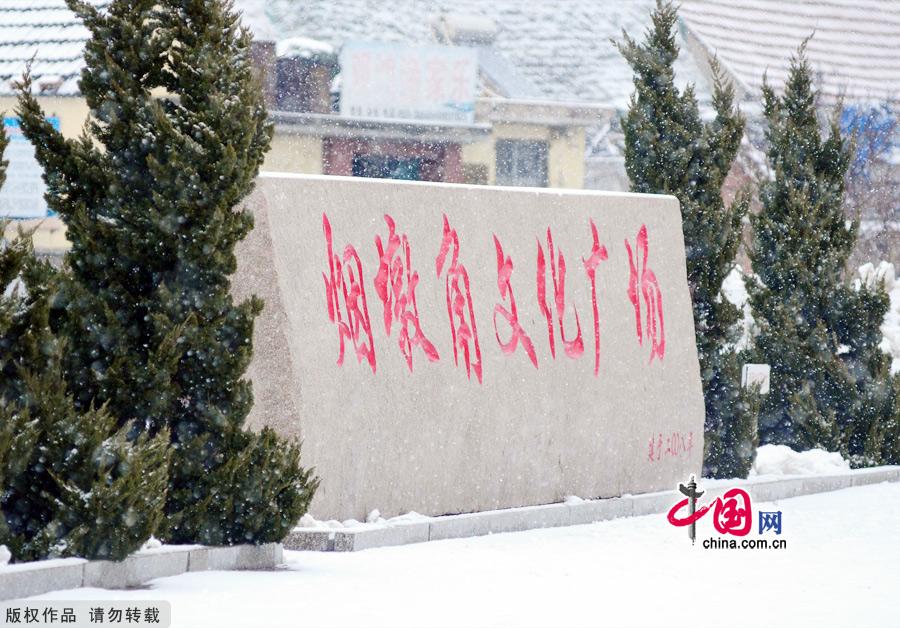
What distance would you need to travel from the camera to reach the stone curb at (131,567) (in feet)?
31.6

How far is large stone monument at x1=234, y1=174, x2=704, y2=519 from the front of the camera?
13.3 metres

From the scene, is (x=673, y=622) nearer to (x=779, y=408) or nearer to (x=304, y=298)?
(x=304, y=298)

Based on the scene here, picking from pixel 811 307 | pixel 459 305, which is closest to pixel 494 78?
pixel 811 307

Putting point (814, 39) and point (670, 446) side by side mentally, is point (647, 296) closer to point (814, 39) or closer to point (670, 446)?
point (670, 446)

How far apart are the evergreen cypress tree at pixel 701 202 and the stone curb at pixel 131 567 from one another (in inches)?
333

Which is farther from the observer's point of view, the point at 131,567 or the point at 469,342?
the point at 469,342

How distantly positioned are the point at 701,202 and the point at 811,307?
8.99 ft

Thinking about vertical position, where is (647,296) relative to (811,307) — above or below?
above

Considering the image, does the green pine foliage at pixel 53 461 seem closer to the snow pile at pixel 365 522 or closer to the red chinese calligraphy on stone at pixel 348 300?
the snow pile at pixel 365 522

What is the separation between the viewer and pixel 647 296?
17.3 meters

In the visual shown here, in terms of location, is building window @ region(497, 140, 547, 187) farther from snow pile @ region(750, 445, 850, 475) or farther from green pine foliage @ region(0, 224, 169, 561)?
green pine foliage @ region(0, 224, 169, 561)

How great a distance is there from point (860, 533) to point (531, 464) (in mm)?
2716

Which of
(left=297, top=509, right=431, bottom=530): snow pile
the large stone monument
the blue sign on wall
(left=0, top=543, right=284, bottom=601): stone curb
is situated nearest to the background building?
the blue sign on wall

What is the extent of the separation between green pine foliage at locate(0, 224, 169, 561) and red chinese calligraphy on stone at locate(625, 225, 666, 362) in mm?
7289
